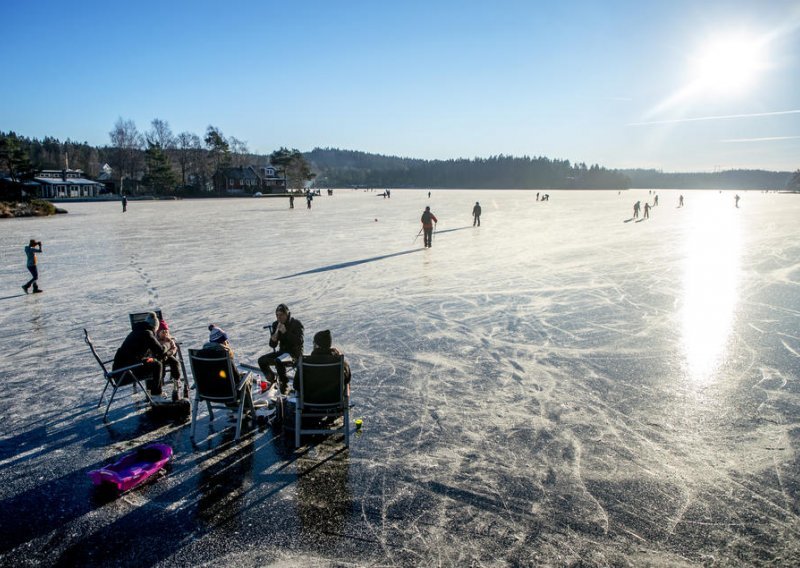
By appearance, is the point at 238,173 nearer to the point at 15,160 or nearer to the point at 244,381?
the point at 15,160

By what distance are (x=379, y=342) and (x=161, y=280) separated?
25.1 ft

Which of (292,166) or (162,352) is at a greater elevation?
(292,166)

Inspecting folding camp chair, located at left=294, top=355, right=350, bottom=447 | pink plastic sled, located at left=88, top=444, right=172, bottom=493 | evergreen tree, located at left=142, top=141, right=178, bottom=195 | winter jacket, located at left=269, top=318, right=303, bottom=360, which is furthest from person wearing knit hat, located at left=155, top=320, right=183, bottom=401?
evergreen tree, located at left=142, top=141, right=178, bottom=195

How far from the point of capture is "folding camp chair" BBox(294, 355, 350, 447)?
5125 mm

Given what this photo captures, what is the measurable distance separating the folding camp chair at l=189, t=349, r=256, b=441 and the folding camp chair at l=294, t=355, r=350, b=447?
2.15 feet

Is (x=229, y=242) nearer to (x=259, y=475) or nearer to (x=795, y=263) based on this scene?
(x=259, y=475)

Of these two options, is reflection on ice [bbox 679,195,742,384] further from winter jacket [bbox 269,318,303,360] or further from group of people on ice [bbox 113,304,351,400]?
group of people on ice [bbox 113,304,351,400]

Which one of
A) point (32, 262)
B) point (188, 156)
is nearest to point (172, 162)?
point (188, 156)

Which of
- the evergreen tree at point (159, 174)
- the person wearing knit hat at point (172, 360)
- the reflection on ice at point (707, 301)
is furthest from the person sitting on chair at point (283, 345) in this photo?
the evergreen tree at point (159, 174)

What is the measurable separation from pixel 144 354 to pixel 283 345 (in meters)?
1.60

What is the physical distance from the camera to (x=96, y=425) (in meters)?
5.75

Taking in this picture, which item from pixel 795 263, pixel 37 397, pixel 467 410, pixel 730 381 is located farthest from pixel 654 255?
pixel 37 397

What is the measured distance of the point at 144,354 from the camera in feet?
20.4

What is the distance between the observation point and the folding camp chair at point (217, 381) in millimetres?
5344
